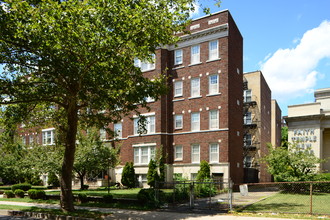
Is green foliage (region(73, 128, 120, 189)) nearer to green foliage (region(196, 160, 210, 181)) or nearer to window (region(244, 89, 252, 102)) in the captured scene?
green foliage (region(196, 160, 210, 181))

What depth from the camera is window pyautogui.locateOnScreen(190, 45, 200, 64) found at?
102 feet

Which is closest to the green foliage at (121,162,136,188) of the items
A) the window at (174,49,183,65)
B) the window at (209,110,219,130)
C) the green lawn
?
the window at (209,110,219,130)

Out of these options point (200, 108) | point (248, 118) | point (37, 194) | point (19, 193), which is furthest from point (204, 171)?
point (248, 118)

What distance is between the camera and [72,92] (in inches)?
611

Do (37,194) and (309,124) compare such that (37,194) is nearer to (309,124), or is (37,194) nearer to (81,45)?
(81,45)

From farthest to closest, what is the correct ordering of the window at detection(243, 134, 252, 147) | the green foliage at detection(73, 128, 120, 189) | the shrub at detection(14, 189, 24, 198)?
the window at detection(243, 134, 252, 147)
the green foliage at detection(73, 128, 120, 189)
the shrub at detection(14, 189, 24, 198)

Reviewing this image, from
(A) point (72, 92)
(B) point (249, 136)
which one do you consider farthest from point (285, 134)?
(A) point (72, 92)

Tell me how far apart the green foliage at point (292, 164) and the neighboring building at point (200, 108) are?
14.2 feet

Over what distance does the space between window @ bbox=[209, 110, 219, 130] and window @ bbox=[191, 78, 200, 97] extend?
254 centimetres

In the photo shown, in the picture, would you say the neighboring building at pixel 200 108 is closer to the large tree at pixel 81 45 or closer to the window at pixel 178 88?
the window at pixel 178 88

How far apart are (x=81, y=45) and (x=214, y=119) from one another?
1817cm

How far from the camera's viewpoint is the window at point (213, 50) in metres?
29.9

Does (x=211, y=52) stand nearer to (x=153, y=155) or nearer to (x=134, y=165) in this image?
(x=153, y=155)

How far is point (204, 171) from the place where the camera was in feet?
91.6
